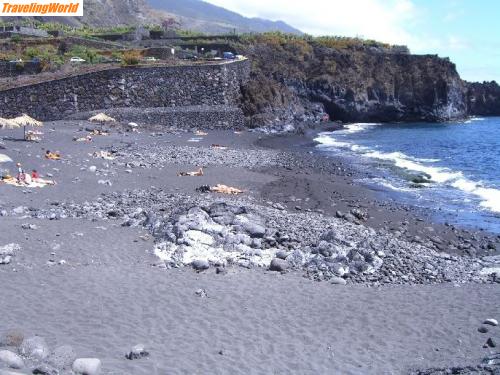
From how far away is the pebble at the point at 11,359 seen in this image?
7.31m

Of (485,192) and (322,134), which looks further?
(322,134)

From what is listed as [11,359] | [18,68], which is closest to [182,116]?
[18,68]

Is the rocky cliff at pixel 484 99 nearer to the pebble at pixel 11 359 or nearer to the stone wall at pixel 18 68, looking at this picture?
the stone wall at pixel 18 68

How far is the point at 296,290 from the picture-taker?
11.7 meters

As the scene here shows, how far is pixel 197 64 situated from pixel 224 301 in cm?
3653

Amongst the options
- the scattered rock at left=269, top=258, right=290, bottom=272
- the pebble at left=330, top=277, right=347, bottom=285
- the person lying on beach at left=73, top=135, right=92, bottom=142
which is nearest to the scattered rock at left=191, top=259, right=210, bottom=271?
the scattered rock at left=269, top=258, right=290, bottom=272

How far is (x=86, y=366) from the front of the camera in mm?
7609

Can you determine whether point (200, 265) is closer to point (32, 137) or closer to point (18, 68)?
point (32, 137)

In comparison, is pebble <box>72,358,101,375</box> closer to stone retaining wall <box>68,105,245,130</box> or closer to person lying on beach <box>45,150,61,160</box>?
person lying on beach <box>45,150,61,160</box>

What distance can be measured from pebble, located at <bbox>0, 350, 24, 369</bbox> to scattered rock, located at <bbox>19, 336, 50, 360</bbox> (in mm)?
260

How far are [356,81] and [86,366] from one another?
6142 cm

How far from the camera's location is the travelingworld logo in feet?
203

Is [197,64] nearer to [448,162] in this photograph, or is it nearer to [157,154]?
[157,154]

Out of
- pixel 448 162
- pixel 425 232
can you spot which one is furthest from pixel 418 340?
pixel 448 162
